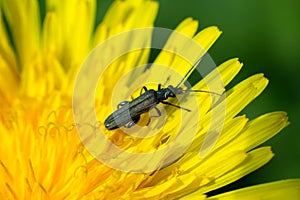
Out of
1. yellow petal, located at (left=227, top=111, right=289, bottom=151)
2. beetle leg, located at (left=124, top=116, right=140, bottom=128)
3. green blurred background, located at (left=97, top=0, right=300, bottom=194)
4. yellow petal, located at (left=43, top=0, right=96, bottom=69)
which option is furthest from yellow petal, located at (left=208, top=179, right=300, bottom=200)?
yellow petal, located at (left=43, top=0, right=96, bottom=69)

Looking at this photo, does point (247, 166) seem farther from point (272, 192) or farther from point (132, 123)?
point (132, 123)

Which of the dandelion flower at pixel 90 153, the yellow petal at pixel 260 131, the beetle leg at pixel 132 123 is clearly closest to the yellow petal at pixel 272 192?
the dandelion flower at pixel 90 153

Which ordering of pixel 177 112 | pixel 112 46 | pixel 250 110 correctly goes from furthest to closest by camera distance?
1. pixel 250 110
2. pixel 112 46
3. pixel 177 112

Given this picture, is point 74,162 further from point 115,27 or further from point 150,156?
point 115,27

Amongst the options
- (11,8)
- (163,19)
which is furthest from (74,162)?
(163,19)

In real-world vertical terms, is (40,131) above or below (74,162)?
above

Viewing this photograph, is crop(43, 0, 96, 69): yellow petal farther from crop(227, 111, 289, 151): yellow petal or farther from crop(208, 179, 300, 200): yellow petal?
crop(208, 179, 300, 200): yellow petal

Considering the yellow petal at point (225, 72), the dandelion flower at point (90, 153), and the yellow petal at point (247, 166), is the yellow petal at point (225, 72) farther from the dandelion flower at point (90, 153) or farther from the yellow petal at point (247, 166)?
the yellow petal at point (247, 166)
